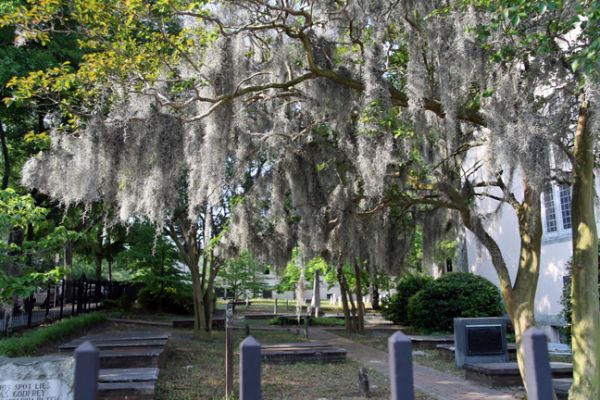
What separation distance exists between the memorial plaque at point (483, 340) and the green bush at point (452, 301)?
627 cm

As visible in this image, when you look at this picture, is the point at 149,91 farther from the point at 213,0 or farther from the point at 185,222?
the point at 185,222

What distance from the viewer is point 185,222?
1697cm

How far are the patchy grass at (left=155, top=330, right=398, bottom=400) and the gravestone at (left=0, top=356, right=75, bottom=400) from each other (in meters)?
3.93

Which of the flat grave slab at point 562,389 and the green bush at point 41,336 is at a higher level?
the green bush at point 41,336

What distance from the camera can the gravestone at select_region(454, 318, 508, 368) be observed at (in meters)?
10.6

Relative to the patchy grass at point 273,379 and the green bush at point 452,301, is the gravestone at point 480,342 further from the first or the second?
the green bush at point 452,301

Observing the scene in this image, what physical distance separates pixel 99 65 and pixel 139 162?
2.47 meters

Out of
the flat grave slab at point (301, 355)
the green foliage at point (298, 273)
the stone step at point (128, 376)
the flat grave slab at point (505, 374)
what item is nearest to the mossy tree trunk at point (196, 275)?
the green foliage at point (298, 273)

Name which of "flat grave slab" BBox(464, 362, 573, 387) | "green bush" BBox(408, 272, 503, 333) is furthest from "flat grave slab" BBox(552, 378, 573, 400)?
"green bush" BBox(408, 272, 503, 333)

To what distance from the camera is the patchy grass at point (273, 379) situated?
27.2 feet

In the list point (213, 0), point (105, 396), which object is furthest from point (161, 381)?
point (213, 0)

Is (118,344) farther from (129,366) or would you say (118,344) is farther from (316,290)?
(316,290)

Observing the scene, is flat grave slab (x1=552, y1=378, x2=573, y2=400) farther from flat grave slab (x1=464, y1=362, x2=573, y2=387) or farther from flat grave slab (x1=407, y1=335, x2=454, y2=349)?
flat grave slab (x1=407, y1=335, x2=454, y2=349)

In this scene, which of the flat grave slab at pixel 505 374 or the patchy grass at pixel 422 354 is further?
the patchy grass at pixel 422 354
